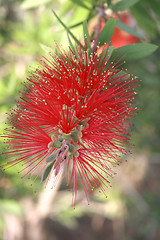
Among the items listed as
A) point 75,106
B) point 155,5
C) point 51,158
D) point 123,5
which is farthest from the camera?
point 155,5

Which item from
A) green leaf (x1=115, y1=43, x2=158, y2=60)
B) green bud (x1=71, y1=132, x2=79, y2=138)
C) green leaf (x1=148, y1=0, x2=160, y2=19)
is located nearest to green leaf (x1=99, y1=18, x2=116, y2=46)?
green leaf (x1=115, y1=43, x2=158, y2=60)

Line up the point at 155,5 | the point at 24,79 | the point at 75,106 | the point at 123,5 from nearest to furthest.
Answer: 1. the point at 75,106
2. the point at 123,5
3. the point at 155,5
4. the point at 24,79

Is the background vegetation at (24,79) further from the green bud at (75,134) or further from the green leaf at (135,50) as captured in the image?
the green bud at (75,134)

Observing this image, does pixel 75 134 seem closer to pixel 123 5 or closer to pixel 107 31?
pixel 107 31

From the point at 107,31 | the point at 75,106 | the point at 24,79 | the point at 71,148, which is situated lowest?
the point at 71,148

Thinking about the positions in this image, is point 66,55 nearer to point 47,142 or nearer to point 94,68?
point 94,68

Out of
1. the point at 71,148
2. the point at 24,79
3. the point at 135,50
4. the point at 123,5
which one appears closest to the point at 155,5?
the point at 123,5

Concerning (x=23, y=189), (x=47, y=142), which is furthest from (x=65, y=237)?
(x=47, y=142)
